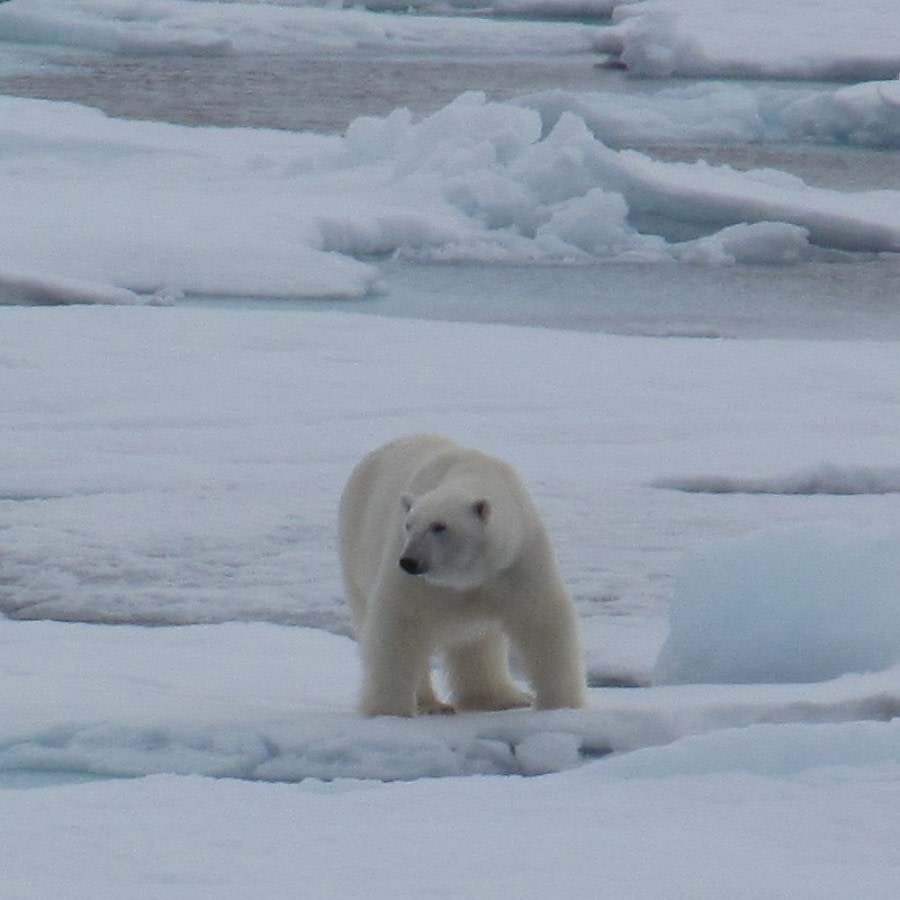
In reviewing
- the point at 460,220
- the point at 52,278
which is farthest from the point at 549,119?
the point at 52,278

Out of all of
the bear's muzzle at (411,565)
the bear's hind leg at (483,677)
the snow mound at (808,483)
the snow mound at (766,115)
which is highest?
the snow mound at (766,115)

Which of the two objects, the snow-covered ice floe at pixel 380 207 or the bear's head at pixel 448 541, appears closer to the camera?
the bear's head at pixel 448 541

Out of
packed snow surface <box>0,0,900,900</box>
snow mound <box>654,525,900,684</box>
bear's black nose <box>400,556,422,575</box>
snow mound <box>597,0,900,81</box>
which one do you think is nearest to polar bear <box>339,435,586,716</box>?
bear's black nose <box>400,556,422,575</box>

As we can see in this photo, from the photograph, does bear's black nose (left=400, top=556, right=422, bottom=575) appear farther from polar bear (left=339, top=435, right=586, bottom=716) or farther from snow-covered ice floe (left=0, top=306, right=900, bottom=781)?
snow-covered ice floe (left=0, top=306, right=900, bottom=781)

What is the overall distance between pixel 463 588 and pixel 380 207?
787 centimetres

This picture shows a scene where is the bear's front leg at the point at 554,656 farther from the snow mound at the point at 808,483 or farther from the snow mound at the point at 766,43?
the snow mound at the point at 766,43

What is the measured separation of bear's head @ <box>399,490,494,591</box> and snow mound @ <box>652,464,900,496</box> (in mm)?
2492

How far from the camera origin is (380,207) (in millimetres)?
10523

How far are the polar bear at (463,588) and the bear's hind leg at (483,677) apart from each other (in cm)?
7

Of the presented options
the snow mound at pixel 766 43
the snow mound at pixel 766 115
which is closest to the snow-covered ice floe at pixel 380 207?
the snow mound at pixel 766 115

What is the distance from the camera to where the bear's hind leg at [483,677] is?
3.17 metres

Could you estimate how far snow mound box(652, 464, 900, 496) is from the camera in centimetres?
522

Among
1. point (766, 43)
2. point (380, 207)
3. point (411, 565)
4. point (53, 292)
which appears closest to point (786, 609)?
point (411, 565)

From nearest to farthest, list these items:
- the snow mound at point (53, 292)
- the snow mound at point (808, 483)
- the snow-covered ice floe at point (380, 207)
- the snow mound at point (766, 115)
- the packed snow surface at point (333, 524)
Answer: the packed snow surface at point (333, 524) < the snow mound at point (808, 483) < the snow mound at point (53, 292) < the snow-covered ice floe at point (380, 207) < the snow mound at point (766, 115)
